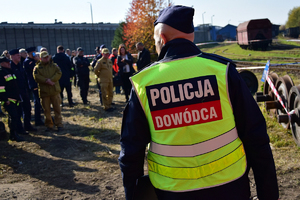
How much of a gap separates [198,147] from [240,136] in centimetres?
30

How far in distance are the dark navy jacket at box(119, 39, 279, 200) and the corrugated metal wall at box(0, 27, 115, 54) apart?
4168 centimetres

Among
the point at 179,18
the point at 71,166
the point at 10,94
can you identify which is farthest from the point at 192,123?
the point at 10,94

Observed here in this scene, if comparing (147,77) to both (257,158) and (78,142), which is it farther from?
(78,142)

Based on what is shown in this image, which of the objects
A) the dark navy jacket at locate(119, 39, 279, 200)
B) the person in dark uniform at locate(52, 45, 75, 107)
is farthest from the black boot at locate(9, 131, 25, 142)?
the dark navy jacket at locate(119, 39, 279, 200)

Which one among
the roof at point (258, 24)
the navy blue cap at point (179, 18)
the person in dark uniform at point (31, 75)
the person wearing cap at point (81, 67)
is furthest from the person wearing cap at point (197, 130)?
the roof at point (258, 24)

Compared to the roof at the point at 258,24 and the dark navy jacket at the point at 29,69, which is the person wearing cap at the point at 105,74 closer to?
the dark navy jacket at the point at 29,69

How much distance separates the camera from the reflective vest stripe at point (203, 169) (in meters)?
1.79

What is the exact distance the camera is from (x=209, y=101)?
5.97ft

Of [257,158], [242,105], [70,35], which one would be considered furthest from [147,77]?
[70,35]

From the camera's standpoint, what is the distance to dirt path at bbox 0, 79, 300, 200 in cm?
450

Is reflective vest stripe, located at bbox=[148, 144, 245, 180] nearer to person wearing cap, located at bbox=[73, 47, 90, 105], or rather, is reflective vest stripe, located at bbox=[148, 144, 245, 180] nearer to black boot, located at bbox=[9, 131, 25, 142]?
black boot, located at bbox=[9, 131, 25, 142]

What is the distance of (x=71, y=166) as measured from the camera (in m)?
5.67

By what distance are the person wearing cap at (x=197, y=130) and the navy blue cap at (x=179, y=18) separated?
0.15m

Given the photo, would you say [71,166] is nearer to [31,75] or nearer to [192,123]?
[192,123]
